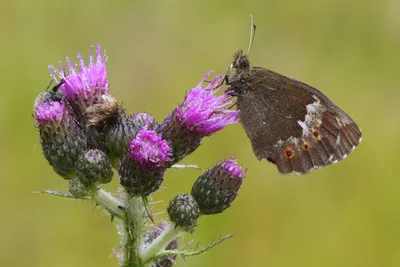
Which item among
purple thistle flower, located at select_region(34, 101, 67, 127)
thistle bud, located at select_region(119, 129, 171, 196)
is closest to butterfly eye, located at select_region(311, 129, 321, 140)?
thistle bud, located at select_region(119, 129, 171, 196)

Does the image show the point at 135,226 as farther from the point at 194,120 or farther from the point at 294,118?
the point at 294,118

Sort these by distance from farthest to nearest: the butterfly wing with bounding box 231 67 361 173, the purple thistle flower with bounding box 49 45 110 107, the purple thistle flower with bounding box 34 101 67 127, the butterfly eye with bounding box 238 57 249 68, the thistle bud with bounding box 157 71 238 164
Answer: the butterfly eye with bounding box 238 57 249 68 < the butterfly wing with bounding box 231 67 361 173 < the purple thistle flower with bounding box 49 45 110 107 < the thistle bud with bounding box 157 71 238 164 < the purple thistle flower with bounding box 34 101 67 127

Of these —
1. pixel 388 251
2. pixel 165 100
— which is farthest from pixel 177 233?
pixel 165 100

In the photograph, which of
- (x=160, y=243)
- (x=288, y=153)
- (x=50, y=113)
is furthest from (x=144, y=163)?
(x=288, y=153)

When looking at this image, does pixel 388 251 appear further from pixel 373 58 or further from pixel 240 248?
pixel 373 58

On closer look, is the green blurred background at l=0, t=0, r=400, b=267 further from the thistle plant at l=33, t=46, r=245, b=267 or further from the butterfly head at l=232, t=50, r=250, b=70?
the butterfly head at l=232, t=50, r=250, b=70

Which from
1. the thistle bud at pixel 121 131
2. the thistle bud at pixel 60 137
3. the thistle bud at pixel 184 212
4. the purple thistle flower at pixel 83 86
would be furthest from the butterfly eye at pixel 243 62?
the thistle bud at pixel 60 137

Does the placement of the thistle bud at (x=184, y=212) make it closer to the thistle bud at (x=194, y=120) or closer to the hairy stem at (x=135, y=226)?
the hairy stem at (x=135, y=226)
